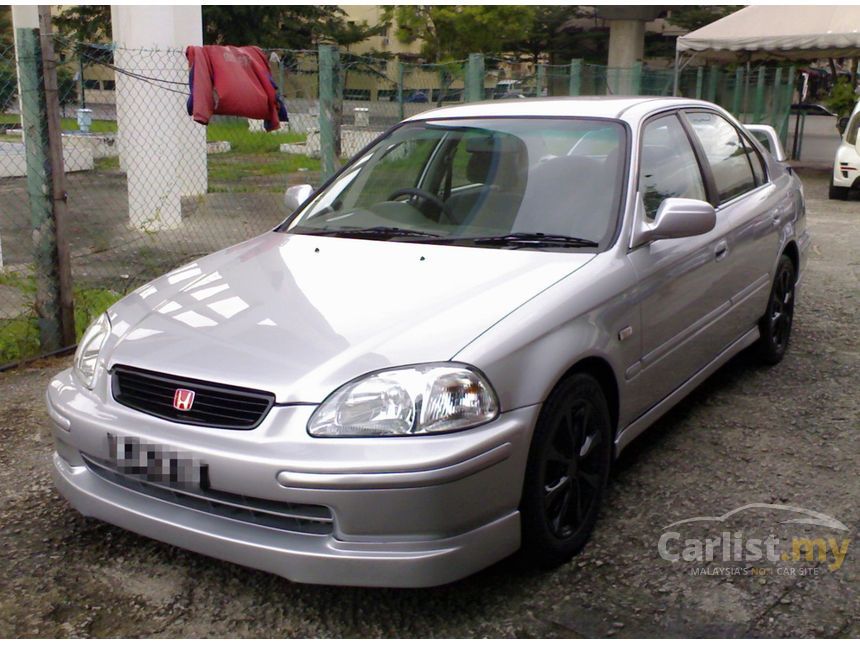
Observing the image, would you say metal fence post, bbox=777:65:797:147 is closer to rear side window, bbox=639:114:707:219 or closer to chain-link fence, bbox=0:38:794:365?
chain-link fence, bbox=0:38:794:365

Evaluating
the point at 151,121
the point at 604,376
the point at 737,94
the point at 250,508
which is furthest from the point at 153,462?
the point at 737,94

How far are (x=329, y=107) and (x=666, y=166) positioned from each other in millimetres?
3787

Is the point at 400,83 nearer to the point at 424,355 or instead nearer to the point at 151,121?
the point at 151,121

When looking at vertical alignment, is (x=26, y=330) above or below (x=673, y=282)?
below

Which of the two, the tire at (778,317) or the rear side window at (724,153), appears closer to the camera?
the rear side window at (724,153)

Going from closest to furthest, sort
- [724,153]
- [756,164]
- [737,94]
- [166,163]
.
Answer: [724,153]
[756,164]
[166,163]
[737,94]

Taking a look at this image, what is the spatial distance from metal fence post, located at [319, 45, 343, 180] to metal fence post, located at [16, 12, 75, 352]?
87.1 inches

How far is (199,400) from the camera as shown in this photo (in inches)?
112

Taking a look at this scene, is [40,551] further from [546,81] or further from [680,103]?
[546,81]

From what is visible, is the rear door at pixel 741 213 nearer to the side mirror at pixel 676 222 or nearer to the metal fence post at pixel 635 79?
the side mirror at pixel 676 222

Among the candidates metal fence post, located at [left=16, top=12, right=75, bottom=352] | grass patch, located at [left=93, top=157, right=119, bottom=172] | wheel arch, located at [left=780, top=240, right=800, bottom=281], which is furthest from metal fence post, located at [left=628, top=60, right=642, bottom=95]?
metal fence post, located at [left=16, top=12, right=75, bottom=352]

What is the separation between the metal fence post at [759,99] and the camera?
20484 millimetres

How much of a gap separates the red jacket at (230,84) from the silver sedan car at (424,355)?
7.71 feet

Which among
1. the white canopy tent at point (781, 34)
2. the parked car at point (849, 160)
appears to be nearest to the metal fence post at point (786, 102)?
the white canopy tent at point (781, 34)
